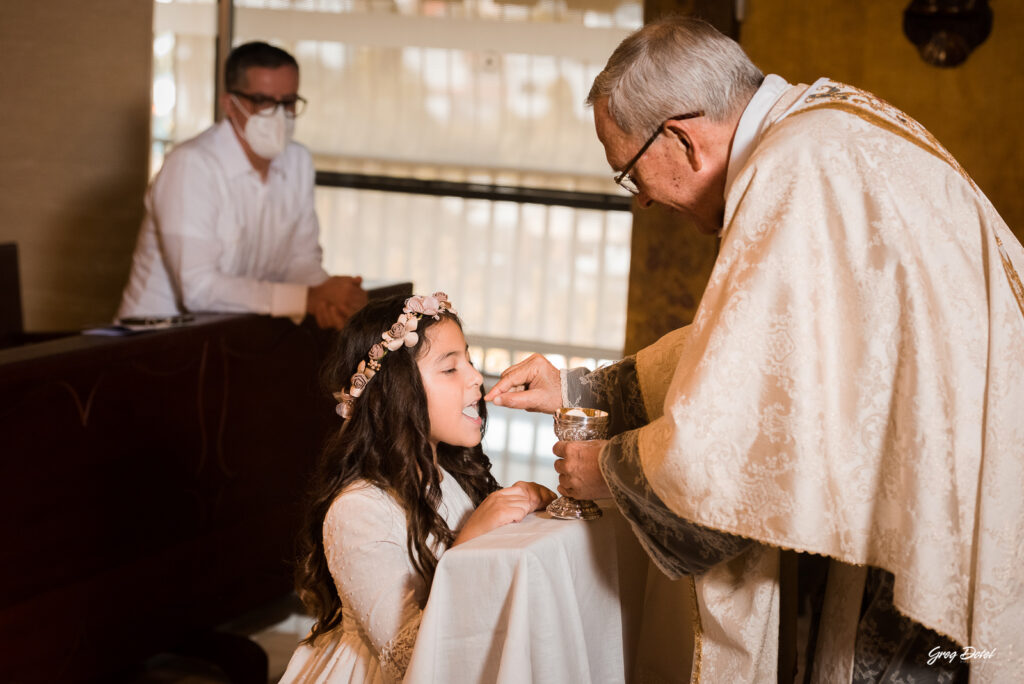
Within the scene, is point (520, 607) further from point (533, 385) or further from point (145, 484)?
point (145, 484)

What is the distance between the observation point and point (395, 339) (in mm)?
2168

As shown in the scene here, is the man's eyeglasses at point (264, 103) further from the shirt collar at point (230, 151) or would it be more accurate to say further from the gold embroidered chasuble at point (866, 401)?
the gold embroidered chasuble at point (866, 401)

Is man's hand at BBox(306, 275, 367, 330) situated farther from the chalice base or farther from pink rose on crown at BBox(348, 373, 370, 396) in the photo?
the chalice base

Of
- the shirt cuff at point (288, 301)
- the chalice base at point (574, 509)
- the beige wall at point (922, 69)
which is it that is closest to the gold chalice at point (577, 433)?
the chalice base at point (574, 509)

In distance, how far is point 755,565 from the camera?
181cm

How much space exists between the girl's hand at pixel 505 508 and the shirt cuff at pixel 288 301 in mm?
2512

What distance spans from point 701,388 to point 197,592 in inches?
111

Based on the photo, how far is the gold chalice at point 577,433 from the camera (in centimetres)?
189

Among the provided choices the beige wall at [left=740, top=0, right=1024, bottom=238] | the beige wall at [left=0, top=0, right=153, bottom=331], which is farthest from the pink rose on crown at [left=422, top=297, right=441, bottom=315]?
the beige wall at [left=0, top=0, right=153, bottom=331]

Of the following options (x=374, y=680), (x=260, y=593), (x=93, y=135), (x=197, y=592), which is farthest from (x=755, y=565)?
(x=93, y=135)

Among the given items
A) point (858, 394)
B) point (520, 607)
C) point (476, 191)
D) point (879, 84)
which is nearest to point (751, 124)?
point (858, 394)

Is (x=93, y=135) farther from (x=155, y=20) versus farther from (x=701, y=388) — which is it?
(x=701, y=388)

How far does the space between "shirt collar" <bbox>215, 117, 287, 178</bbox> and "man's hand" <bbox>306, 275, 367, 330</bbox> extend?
75 centimetres

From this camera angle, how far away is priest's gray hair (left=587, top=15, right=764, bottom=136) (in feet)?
6.09
